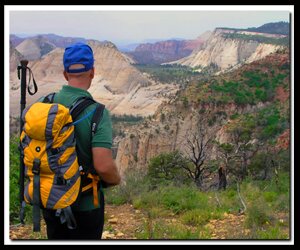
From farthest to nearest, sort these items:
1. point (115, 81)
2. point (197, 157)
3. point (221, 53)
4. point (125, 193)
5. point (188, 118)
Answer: point (221, 53) → point (115, 81) → point (188, 118) → point (197, 157) → point (125, 193)

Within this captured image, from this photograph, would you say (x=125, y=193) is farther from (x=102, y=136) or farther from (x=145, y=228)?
(x=102, y=136)

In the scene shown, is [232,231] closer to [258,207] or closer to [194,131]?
[258,207]

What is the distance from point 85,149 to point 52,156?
0.47ft

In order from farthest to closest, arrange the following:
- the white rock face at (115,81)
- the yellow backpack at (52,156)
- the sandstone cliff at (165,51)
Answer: the sandstone cliff at (165,51)
the white rock face at (115,81)
the yellow backpack at (52,156)

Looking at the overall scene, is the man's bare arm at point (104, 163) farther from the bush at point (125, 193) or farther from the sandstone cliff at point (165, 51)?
the sandstone cliff at point (165, 51)

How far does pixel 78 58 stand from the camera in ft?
6.82

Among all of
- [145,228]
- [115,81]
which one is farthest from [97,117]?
[115,81]

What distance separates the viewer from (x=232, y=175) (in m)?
8.95

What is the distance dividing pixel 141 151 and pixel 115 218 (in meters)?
14.5

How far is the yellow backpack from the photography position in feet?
6.46

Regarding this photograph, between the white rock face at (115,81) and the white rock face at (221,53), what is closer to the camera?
the white rock face at (115,81)

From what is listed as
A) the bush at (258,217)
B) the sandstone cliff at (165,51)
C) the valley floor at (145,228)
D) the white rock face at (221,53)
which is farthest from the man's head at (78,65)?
the white rock face at (221,53)

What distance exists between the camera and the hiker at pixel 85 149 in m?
2.02
